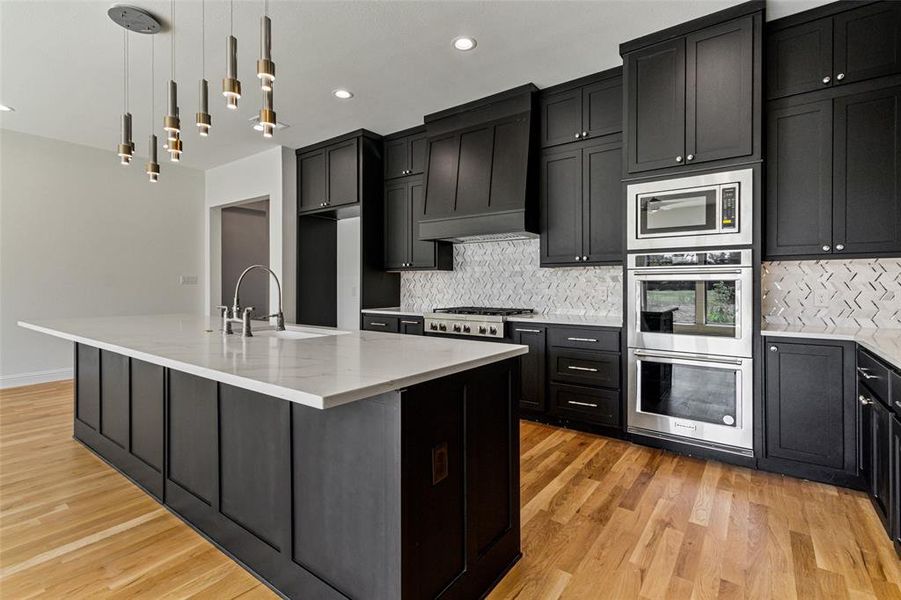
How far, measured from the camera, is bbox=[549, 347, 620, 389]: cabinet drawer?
323 centimetres

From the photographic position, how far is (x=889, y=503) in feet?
6.19

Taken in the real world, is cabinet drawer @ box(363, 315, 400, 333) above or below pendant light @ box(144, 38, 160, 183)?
below

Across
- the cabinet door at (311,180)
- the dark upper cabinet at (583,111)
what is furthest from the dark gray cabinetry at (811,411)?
the cabinet door at (311,180)

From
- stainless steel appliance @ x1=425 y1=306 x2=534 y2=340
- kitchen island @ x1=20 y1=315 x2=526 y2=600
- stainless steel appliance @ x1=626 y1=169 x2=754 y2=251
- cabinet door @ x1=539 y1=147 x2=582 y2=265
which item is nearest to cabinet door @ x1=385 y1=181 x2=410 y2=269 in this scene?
stainless steel appliance @ x1=425 y1=306 x2=534 y2=340

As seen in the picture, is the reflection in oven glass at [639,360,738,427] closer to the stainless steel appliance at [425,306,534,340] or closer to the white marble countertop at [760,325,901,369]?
the white marble countertop at [760,325,901,369]

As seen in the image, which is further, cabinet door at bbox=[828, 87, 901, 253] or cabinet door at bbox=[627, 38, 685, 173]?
cabinet door at bbox=[627, 38, 685, 173]

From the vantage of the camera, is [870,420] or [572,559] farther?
[870,420]

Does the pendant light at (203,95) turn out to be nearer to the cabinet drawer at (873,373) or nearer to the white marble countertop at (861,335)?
the white marble countertop at (861,335)

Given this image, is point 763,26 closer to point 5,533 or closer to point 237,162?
point 5,533

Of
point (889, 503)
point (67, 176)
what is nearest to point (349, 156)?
point (67, 176)

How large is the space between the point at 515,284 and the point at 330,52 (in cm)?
246

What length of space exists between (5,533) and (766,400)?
3.95 m

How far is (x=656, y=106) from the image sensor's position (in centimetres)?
302

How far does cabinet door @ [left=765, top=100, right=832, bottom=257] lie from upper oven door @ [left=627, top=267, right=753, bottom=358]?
1.19 ft
